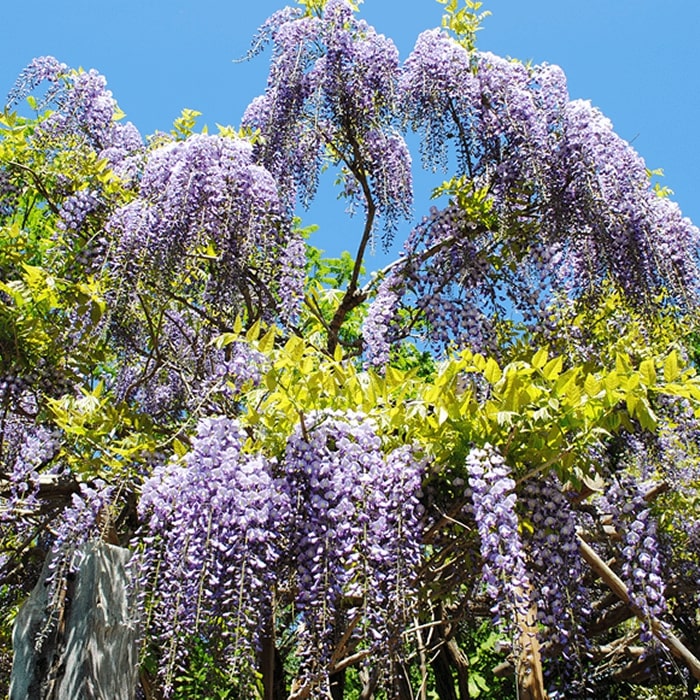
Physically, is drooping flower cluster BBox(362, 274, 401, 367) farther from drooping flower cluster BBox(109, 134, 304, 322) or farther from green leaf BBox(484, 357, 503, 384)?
green leaf BBox(484, 357, 503, 384)

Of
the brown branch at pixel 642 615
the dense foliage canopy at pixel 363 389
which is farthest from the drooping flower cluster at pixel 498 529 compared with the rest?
the brown branch at pixel 642 615

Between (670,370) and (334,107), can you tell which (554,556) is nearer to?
(670,370)

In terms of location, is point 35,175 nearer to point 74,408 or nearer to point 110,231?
point 110,231

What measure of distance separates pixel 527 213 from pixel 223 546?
291 centimetres

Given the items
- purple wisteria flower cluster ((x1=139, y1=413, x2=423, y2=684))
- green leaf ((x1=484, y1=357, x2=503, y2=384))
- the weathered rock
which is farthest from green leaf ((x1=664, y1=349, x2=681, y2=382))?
the weathered rock

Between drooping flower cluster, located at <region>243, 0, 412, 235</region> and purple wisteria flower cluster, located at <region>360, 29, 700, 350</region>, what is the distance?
0.57 metres

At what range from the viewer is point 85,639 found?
246 centimetres

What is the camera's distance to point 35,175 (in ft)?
16.4

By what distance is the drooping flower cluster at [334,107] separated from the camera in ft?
17.1

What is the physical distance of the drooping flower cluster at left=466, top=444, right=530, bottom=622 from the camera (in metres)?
2.56

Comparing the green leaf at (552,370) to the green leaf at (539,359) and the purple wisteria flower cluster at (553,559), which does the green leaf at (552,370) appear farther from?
the purple wisteria flower cluster at (553,559)

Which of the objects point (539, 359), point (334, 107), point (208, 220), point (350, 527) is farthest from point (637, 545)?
point (334, 107)

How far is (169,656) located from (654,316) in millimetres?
3337

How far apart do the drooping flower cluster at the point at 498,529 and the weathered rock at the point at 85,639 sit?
4.07ft
